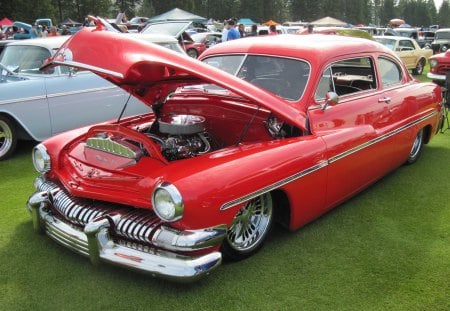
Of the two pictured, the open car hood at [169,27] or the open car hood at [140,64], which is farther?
the open car hood at [169,27]

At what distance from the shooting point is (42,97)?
19.4 ft

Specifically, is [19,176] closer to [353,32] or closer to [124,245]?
[124,245]

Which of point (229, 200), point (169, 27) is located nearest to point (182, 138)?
point (229, 200)

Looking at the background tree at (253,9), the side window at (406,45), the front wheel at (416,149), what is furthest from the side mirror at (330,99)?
the background tree at (253,9)

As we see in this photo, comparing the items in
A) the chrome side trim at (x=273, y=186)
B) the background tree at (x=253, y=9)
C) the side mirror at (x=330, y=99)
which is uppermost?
the background tree at (x=253, y=9)

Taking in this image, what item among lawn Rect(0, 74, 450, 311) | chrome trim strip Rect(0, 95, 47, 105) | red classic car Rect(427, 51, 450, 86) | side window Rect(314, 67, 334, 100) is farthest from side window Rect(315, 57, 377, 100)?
red classic car Rect(427, 51, 450, 86)

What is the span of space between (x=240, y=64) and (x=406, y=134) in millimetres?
1968

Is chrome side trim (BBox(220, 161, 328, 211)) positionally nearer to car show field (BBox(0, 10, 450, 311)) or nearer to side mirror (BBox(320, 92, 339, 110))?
car show field (BBox(0, 10, 450, 311))

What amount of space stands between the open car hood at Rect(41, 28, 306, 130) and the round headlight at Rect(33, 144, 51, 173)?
0.72 meters

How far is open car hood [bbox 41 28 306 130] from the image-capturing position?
297 cm

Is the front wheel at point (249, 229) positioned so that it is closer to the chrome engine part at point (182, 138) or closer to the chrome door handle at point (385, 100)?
the chrome engine part at point (182, 138)

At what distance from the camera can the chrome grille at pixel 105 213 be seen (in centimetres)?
283

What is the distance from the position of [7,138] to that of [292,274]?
14.3ft

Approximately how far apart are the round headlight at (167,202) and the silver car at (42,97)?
2974 mm
